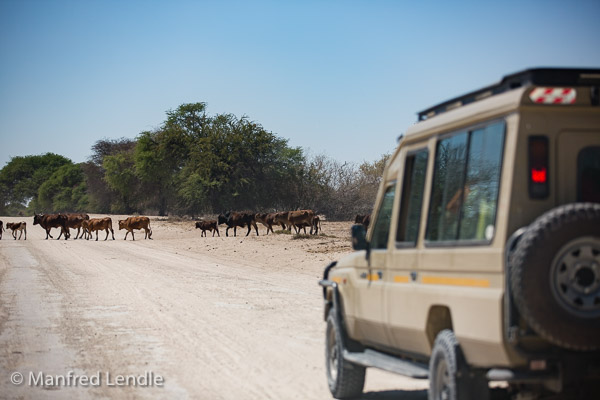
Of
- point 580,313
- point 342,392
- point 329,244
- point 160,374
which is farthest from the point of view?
point 329,244

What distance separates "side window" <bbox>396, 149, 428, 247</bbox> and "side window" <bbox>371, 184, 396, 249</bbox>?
0.39 m

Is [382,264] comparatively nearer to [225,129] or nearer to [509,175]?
[509,175]

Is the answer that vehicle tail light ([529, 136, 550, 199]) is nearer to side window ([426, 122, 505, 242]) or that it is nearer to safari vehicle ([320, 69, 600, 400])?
safari vehicle ([320, 69, 600, 400])

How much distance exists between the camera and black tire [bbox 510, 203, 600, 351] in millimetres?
5035

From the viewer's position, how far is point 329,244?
35.7 metres

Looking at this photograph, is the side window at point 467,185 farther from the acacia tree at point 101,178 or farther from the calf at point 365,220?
the acacia tree at point 101,178

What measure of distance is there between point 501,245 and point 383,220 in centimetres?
250

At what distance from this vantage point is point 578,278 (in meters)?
5.10

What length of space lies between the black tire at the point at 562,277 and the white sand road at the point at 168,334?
3.35 m

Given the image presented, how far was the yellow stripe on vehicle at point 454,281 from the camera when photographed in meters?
5.47

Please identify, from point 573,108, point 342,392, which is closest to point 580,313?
point 573,108

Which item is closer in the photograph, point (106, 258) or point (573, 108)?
point (573, 108)

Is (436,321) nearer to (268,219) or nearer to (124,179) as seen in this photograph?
(268,219)

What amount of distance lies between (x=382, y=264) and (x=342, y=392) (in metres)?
1.60
